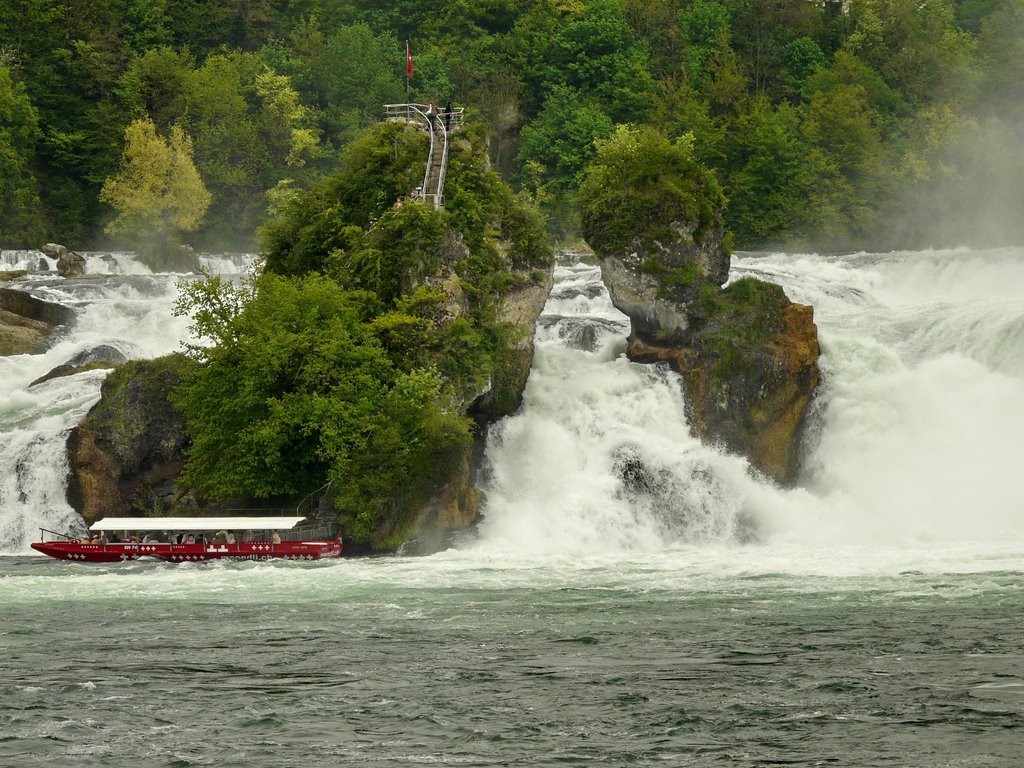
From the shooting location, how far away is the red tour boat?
55219mm

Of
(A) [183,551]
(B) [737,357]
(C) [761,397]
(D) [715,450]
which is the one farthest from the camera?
(B) [737,357]

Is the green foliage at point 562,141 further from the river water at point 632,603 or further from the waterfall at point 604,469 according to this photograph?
the waterfall at point 604,469

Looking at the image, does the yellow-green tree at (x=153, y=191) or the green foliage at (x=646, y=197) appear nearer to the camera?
the green foliage at (x=646, y=197)

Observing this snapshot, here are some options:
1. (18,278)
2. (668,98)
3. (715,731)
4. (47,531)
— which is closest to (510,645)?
(715,731)

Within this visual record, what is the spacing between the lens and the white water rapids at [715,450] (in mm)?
59812

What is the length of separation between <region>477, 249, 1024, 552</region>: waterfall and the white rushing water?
15.2 m

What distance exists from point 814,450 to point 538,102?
6243 cm

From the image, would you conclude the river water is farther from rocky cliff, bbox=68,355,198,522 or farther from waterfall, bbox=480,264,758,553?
rocky cliff, bbox=68,355,198,522

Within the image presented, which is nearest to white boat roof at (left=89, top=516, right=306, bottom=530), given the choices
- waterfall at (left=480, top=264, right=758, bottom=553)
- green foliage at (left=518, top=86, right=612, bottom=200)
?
waterfall at (left=480, top=264, right=758, bottom=553)

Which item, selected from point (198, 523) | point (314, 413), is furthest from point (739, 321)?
point (198, 523)

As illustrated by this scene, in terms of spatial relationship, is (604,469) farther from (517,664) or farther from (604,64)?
(604,64)

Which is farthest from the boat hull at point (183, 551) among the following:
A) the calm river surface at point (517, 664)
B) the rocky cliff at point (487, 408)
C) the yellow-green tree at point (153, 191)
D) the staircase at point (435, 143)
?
the yellow-green tree at point (153, 191)

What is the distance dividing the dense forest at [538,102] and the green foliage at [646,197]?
119 feet

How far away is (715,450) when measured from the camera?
63.6 meters
